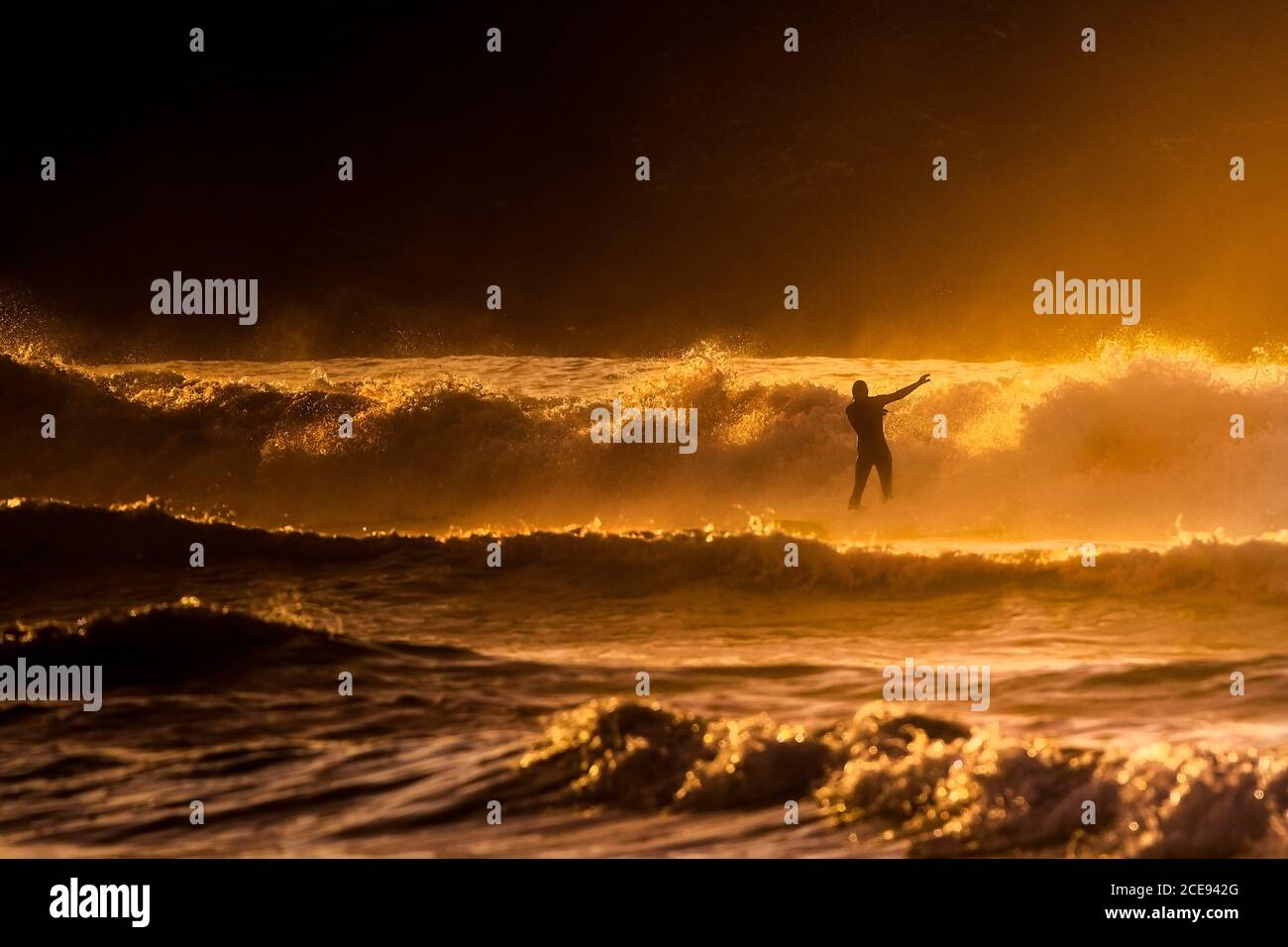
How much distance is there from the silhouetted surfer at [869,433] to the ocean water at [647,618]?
0.75m

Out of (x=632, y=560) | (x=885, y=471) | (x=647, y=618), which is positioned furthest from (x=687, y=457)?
(x=647, y=618)

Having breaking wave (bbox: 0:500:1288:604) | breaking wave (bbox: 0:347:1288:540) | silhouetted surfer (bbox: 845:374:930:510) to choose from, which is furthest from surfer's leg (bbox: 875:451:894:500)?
breaking wave (bbox: 0:500:1288:604)

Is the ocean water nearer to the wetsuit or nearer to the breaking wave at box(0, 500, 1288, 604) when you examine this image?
the breaking wave at box(0, 500, 1288, 604)

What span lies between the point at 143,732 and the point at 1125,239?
4952 cm

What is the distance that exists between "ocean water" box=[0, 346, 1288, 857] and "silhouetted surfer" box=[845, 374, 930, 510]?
75 centimetres

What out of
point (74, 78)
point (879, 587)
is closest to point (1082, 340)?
point (879, 587)

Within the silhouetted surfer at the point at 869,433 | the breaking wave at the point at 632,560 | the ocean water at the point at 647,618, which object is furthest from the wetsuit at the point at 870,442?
the breaking wave at the point at 632,560

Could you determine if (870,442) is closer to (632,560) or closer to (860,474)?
(860,474)

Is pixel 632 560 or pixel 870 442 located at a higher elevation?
pixel 870 442

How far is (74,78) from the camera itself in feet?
213

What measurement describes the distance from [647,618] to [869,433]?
5.93m

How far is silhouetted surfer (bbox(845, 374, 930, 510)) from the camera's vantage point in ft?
56.9

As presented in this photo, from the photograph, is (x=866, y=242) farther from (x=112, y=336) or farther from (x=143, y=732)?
(x=143, y=732)

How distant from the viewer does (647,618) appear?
12.5 m
